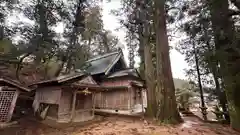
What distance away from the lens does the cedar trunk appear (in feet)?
26.6

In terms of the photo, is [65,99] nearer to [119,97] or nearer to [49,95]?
[49,95]

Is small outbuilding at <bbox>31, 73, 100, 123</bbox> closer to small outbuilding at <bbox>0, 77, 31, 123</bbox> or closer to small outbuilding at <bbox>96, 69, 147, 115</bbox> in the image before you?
small outbuilding at <bbox>0, 77, 31, 123</bbox>

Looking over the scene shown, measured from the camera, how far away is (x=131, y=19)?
11406 millimetres

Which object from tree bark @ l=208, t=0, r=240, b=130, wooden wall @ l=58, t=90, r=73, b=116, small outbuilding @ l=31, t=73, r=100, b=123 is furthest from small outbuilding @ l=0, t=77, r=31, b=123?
tree bark @ l=208, t=0, r=240, b=130

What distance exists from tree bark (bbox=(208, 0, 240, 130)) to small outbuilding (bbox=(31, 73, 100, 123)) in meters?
8.17

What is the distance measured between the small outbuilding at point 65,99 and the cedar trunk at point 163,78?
497cm

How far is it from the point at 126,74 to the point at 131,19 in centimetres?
566

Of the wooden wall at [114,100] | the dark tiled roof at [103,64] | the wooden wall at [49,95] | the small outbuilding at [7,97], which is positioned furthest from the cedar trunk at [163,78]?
the small outbuilding at [7,97]

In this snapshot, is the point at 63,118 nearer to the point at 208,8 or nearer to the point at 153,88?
the point at 153,88

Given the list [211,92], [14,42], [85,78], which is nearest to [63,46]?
[14,42]

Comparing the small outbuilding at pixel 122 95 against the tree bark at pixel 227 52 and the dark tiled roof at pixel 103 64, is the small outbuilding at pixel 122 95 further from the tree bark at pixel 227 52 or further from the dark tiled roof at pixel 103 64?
the tree bark at pixel 227 52

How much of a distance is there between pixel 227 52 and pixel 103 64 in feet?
45.4

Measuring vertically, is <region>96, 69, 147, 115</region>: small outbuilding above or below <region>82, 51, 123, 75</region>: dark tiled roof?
below

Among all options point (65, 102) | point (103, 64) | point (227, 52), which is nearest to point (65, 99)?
point (65, 102)
